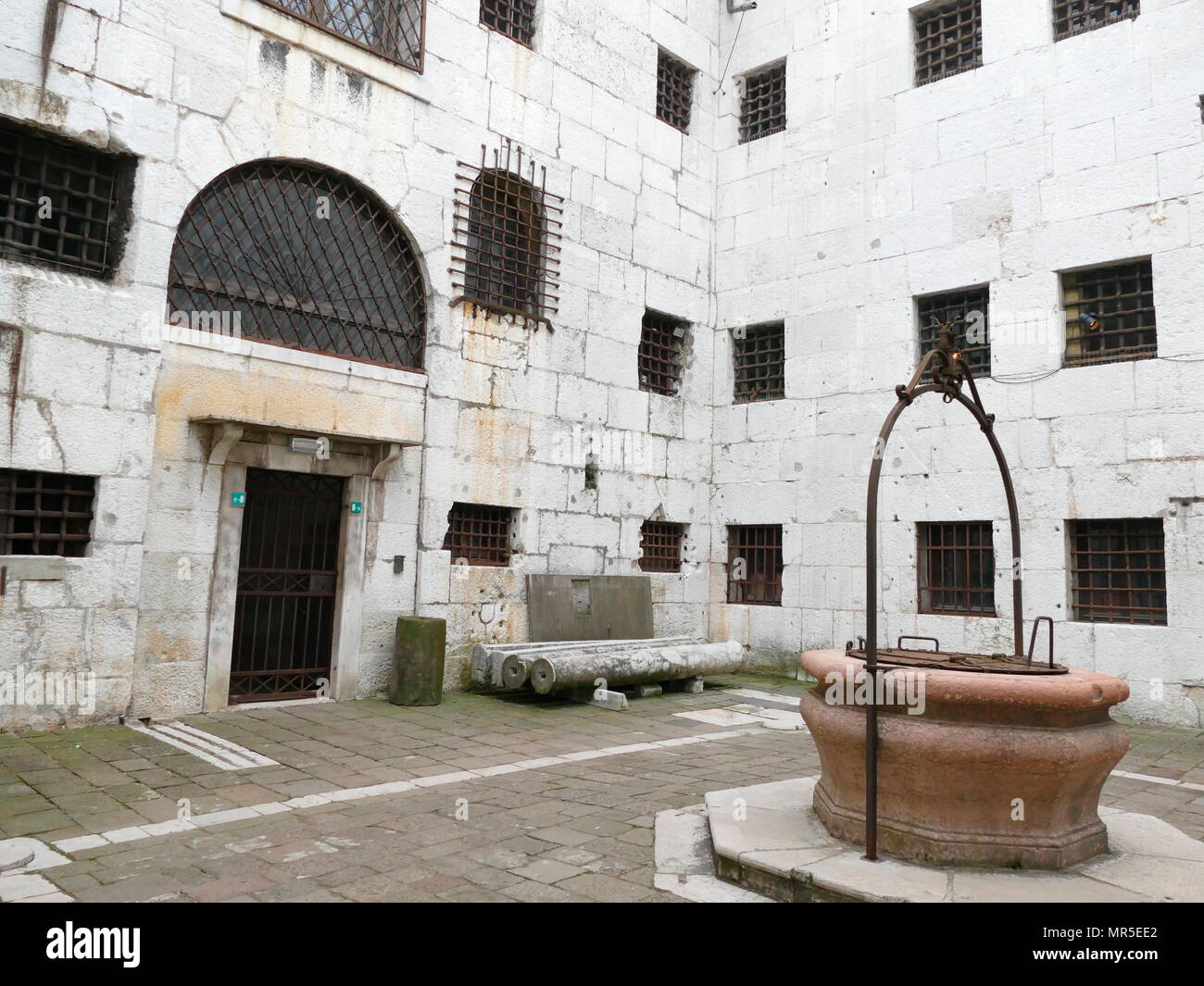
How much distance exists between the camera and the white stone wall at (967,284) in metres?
8.58

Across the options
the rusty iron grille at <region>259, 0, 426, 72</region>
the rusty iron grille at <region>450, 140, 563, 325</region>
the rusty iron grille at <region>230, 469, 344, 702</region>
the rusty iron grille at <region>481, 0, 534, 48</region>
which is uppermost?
the rusty iron grille at <region>481, 0, 534, 48</region>

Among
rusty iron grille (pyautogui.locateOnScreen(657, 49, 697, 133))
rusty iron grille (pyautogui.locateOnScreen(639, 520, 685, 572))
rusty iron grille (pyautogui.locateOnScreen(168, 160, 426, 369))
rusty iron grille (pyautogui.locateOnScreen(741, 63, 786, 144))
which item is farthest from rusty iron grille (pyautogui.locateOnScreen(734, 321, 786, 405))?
rusty iron grille (pyautogui.locateOnScreen(168, 160, 426, 369))

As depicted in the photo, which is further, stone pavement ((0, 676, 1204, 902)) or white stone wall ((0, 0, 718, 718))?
white stone wall ((0, 0, 718, 718))

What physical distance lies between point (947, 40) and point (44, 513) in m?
10.7

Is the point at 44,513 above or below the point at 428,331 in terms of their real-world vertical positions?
below

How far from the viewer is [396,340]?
29.7ft

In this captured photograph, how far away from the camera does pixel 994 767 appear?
375cm

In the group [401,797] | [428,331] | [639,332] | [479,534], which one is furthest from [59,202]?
[639,332]

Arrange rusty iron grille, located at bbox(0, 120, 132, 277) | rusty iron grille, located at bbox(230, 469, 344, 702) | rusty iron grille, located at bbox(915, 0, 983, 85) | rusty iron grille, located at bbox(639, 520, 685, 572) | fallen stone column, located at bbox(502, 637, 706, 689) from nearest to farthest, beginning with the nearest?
rusty iron grille, located at bbox(0, 120, 132, 277) < rusty iron grille, located at bbox(230, 469, 344, 702) < fallen stone column, located at bbox(502, 637, 706, 689) < rusty iron grille, located at bbox(915, 0, 983, 85) < rusty iron grille, located at bbox(639, 520, 685, 572)

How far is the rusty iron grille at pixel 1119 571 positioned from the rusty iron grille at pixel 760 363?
3.97 meters

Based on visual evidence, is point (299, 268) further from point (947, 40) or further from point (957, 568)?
point (947, 40)

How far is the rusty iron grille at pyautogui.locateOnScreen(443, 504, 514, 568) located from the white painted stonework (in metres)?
0.17

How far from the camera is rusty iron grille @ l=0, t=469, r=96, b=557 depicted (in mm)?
6602

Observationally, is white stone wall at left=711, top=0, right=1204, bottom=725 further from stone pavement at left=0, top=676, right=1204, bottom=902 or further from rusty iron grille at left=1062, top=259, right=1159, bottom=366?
stone pavement at left=0, top=676, right=1204, bottom=902
